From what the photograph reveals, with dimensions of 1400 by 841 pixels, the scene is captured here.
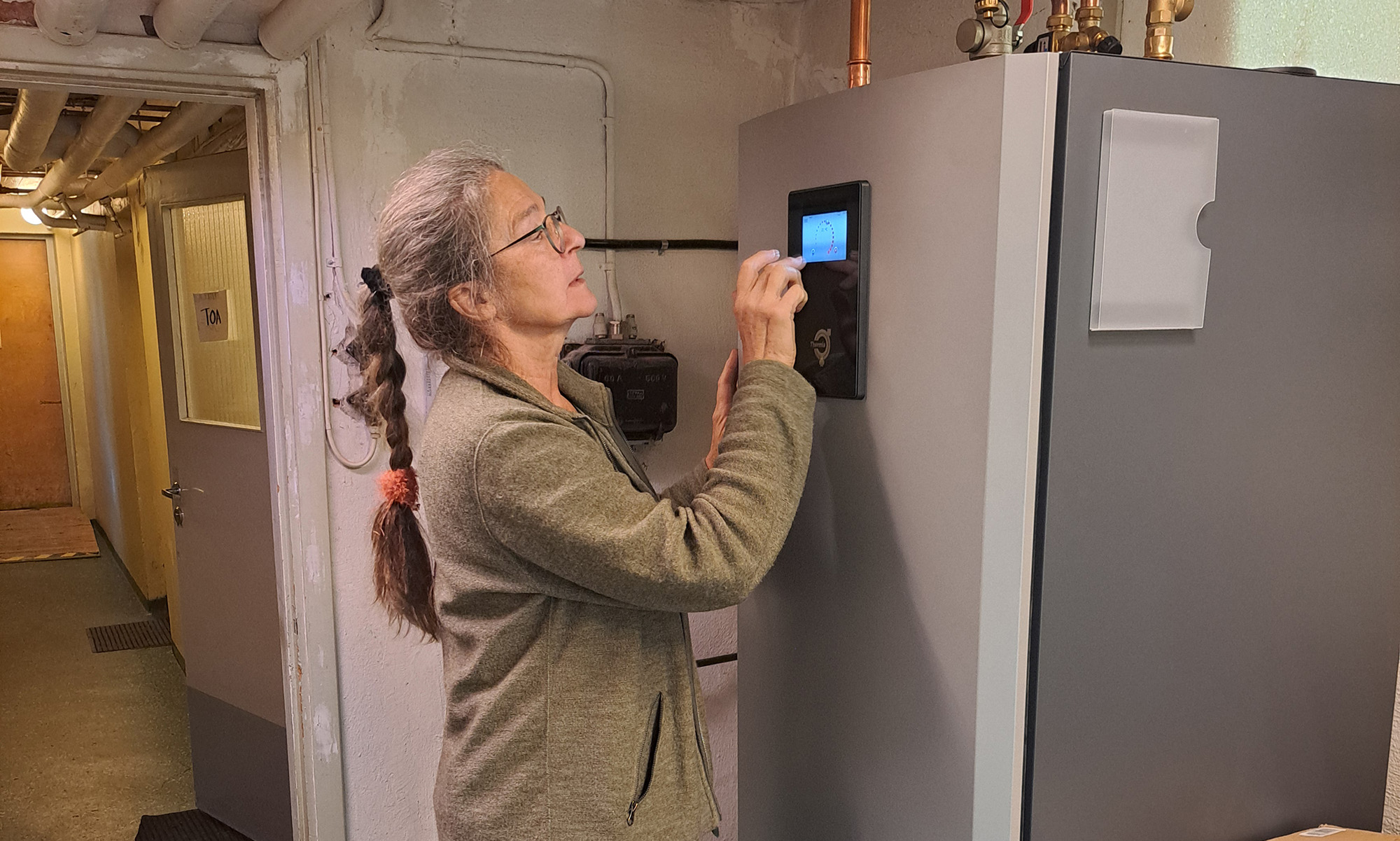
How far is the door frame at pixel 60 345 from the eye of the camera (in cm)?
639

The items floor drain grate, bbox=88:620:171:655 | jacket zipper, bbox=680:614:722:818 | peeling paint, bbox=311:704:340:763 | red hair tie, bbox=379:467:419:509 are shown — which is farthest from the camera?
floor drain grate, bbox=88:620:171:655

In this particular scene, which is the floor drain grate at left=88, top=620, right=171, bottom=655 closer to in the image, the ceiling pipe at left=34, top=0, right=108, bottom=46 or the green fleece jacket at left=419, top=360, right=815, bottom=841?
the ceiling pipe at left=34, top=0, right=108, bottom=46

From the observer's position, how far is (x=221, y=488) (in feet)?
8.78

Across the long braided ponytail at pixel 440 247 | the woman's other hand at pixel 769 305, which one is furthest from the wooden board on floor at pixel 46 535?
the woman's other hand at pixel 769 305

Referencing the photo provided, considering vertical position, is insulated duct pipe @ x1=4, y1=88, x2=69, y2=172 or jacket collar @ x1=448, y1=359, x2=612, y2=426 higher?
insulated duct pipe @ x1=4, y1=88, x2=69, y2=172

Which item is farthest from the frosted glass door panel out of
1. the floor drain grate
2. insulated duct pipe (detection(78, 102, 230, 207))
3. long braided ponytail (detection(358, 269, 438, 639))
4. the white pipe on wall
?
the floor drain grate

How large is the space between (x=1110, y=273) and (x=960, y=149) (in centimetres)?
20

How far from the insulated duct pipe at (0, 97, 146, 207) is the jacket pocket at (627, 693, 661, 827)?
1.68m

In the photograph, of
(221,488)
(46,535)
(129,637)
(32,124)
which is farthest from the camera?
(46,535)

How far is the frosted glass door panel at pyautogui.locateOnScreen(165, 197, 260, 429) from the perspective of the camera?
8.52ft

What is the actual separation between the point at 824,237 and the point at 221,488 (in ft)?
7.00

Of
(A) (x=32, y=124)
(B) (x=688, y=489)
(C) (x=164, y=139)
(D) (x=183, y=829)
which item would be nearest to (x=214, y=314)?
(C) (x=164, y=139)

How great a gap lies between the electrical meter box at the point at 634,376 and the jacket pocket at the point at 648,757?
890 mm

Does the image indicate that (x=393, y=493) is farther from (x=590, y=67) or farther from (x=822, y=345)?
(x=590, y=67)
